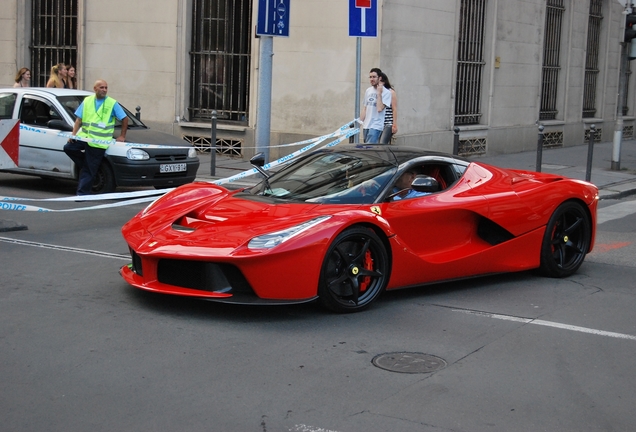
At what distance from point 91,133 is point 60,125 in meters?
0.97

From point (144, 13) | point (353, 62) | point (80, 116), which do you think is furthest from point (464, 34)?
point (80, 116)

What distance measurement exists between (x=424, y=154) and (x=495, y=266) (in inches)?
43.7

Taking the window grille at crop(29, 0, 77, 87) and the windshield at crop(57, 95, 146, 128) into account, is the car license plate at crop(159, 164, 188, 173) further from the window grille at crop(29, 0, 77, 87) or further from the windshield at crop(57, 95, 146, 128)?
the window grille at crop(29, 0, 77, 87)

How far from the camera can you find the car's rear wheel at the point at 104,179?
42.6 feet

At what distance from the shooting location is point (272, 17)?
13125 mm

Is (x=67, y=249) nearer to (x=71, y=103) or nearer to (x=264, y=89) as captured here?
(x=71, y=103)

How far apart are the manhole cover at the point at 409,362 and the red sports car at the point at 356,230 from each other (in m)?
0.93

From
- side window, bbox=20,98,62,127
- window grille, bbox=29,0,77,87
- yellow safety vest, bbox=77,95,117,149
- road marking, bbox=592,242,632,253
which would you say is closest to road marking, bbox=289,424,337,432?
road marking, bbox=592,242,632,253

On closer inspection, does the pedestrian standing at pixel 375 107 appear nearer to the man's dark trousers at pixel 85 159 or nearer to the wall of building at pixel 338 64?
the wall of building at pixel 338 64

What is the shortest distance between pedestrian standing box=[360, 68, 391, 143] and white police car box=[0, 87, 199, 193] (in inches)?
115

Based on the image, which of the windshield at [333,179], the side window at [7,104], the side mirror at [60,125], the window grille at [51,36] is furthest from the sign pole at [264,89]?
the window grille at [51,36]

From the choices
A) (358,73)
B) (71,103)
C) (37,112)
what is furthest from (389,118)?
(37,112)

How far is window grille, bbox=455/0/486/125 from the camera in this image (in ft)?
65.3

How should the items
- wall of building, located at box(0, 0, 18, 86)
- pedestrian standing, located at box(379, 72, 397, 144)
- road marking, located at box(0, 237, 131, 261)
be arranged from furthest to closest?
wall of building, located at box(0, 0, 18, 86) < pedestrian standing, located at box(379, 72, 397, 144) < road marking, located at box(0, 237, 131, 261)
